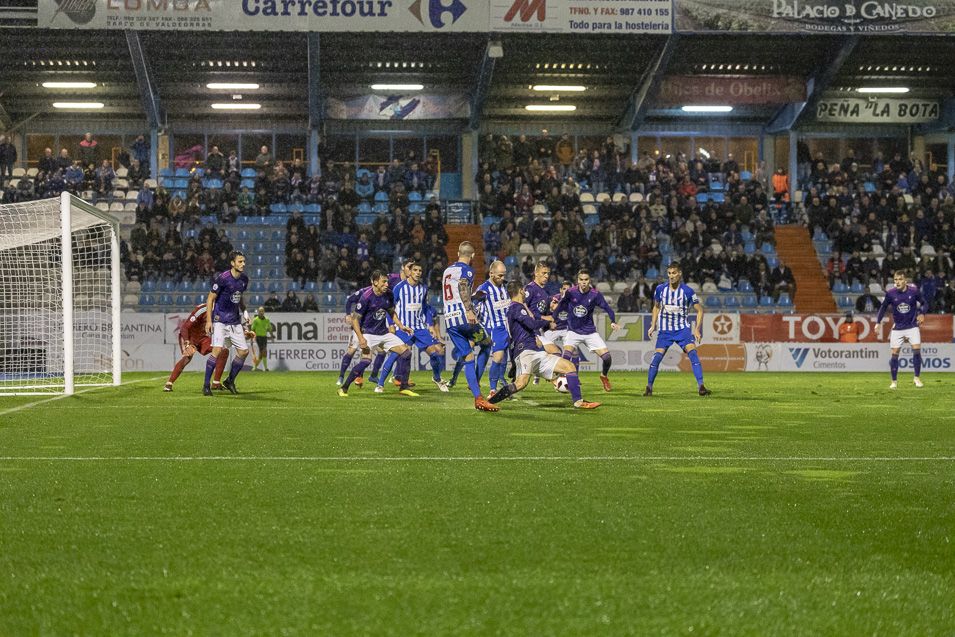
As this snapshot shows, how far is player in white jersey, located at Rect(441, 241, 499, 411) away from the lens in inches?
529

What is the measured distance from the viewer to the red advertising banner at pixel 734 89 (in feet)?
127

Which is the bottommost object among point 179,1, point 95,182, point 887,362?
point 887,362

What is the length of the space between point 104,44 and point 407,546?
112 feet

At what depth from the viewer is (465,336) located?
13.8m

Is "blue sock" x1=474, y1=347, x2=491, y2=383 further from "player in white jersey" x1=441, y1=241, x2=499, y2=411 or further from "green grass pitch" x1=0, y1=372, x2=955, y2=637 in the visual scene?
"green grass pitch" x1=0, y1=372, x2=955, y2=637

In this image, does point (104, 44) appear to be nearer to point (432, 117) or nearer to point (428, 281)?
point (432, 117)

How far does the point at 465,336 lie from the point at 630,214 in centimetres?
2177

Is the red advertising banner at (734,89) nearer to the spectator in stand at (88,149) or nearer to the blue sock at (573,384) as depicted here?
the spectator in stand at (88,149)

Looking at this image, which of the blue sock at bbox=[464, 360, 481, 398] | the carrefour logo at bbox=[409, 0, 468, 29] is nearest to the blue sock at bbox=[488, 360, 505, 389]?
the blue sock at bbox=[464, 360, 481, 398]

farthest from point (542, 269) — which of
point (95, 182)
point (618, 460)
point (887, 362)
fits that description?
point (95, 182)

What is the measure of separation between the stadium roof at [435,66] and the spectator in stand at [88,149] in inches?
43.2

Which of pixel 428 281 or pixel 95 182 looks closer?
pixel 428 281

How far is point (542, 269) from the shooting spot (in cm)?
1673

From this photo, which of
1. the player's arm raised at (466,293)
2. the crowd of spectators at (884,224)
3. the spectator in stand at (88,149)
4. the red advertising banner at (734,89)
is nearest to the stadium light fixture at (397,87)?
the red advertising banner at (734,89)
